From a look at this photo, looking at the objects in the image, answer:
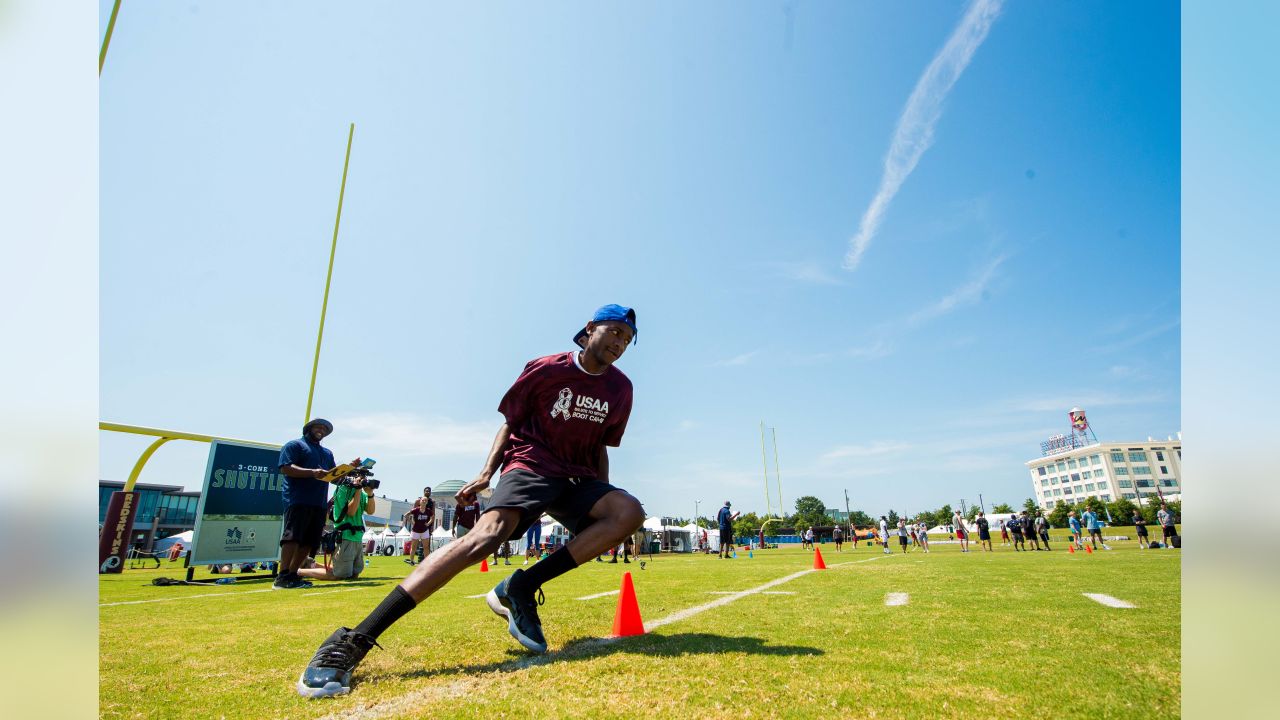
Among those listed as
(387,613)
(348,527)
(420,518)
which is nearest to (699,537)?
(420,518)

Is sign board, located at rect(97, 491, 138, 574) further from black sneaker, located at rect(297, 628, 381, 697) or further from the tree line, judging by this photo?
the tree line

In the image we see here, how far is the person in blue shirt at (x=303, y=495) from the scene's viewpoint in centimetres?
707

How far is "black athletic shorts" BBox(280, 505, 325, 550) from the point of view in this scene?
7207 millimetres

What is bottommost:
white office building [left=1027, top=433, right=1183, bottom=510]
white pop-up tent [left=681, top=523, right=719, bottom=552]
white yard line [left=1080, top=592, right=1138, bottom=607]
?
white pop-up tent [left=681, top=523, right=719, bottom=552]

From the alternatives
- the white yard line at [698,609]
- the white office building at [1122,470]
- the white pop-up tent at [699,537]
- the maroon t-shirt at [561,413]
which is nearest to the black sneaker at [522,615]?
the white yard line at [698,609]

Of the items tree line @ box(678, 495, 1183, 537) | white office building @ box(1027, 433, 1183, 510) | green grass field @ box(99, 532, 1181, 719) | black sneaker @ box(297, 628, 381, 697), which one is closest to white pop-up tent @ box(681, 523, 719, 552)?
tree line @ box(678, 495, 1183, 537)

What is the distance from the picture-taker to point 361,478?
25.9ft

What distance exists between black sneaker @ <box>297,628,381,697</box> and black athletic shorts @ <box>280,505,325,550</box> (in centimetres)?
564

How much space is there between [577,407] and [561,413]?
10 cm

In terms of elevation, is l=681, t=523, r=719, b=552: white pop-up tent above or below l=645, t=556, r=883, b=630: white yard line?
below

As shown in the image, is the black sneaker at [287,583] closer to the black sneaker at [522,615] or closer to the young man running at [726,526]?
the black sneaker at [522,615]

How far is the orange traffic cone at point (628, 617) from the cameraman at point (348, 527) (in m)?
5.81

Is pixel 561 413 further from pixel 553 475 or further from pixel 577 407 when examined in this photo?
pixel 553 475
